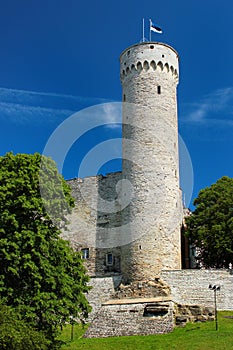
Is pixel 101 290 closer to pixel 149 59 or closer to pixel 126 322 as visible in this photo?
pixel 126 322

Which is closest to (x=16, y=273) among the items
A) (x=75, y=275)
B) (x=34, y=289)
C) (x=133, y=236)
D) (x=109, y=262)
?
(x=34, y=289)

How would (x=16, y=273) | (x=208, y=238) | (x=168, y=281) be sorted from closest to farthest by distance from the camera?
(x=16, y=273) < (x=168, y=281) < (x=208, y=238)

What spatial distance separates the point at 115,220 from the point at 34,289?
1478 cm

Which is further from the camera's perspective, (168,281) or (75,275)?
(168,281)

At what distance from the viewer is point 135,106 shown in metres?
33.2

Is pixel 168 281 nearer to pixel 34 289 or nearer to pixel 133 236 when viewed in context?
pixel 133 236

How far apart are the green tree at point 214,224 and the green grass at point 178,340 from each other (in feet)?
23.8

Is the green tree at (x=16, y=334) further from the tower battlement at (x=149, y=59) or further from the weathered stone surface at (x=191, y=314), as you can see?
the tower battlement at (x=149, y=59)

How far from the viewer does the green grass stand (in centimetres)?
2094

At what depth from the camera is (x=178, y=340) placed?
22.0 meters

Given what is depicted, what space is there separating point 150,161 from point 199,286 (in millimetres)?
8468

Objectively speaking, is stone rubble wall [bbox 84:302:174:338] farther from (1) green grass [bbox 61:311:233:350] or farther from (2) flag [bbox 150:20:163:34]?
(2) flag [bbox 150:20:163:34]

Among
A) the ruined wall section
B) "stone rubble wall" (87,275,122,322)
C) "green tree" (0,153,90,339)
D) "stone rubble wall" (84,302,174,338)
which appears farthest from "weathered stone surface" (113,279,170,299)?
"green tree" (0,153,90,339)

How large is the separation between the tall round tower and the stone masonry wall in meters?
1.29
